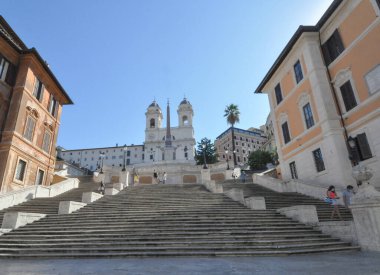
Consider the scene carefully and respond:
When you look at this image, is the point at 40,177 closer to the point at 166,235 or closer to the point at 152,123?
the point at 166,235

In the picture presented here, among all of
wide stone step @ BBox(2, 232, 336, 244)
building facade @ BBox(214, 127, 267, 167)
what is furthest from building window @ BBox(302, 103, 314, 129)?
building facade @ BBox(214, 127, 267, 167)

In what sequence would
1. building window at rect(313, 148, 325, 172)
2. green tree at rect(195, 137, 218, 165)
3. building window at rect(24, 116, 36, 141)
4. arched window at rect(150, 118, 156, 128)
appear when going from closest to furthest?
building window at rect(313, 148, 325, 172)
building window at rect(24, 116, 36, 141)
green tree at rect(195, 137, 218, 165)
arched window at rect(150, 118, 156, 128)

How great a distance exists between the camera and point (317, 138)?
1805 centimetres

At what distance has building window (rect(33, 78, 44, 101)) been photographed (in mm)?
22094

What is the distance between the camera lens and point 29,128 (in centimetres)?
2091

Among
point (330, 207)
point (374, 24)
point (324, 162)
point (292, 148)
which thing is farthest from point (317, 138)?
point (374, 24)

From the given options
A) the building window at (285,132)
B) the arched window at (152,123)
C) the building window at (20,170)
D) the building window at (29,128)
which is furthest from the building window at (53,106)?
the arched window at (152,123)

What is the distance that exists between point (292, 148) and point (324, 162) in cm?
456

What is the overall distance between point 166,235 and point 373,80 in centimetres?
1487

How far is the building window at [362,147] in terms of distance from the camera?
47.9ft

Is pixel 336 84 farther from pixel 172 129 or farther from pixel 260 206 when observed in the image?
pixel 172 129

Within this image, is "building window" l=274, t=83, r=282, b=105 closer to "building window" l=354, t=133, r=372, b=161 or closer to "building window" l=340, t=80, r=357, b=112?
"building window" l=340, t=80, r=357, b=112

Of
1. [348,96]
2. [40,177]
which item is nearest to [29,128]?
[40,177]

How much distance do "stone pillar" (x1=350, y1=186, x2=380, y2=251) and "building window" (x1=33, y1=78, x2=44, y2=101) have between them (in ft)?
81.5
